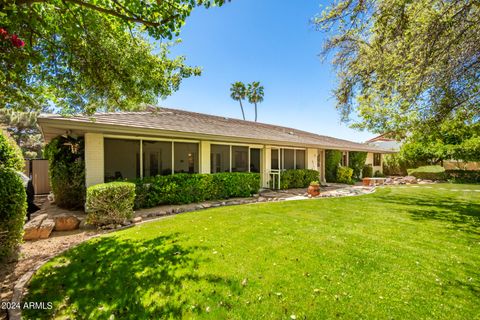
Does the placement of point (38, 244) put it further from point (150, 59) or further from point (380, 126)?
point (380, 126)

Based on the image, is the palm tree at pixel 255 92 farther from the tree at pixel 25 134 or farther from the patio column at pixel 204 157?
the patio column at pixel 204 157

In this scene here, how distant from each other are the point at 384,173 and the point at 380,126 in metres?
18.7

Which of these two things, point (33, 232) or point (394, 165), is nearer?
point (33, 232)

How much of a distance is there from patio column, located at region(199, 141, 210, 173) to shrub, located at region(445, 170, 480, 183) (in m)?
22.4

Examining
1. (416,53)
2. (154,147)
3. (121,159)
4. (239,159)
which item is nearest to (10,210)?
(121,159)

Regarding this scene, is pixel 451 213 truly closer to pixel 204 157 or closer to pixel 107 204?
pixel 204 157

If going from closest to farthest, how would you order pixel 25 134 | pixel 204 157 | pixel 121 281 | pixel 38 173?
pixel 121 281 → pixel 204 157 → pixel 38 173 → pixel 25 134

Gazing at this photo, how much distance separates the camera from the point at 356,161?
20141 mm

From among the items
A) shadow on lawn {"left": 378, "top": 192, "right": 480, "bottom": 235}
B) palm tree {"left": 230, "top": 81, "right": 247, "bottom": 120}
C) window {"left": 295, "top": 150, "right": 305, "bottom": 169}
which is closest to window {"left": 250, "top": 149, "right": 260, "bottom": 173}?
window {"left": 295, "top": 150, "right": 305, "bottom": 169}

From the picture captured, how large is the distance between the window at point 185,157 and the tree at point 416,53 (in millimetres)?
6850

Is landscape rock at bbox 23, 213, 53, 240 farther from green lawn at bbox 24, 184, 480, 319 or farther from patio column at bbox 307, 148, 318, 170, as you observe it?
patio column at bbox 307, 148, 318, 170

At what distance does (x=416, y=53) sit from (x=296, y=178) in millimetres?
9311

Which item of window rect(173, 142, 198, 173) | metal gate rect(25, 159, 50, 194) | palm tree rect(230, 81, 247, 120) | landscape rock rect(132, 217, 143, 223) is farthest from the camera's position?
palm tree rect(230, 81, 247, 120)

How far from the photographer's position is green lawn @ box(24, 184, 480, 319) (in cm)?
270
